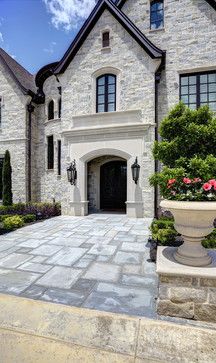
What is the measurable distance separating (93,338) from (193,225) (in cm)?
186

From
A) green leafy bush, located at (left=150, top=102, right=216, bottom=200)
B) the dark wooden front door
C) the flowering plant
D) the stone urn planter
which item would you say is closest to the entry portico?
the dark wooden front door

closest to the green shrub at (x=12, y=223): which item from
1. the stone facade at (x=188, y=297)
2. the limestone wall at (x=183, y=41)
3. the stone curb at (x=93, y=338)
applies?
the stone curb at (x=93, y=338)

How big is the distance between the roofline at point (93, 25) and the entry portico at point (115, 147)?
2.99 metres

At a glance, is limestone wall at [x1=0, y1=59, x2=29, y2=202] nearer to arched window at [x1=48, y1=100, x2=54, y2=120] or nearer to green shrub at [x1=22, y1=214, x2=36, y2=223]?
arched window at [x1=48, y1=100, x2=54, y2=120]

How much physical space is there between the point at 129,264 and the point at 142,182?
20.3 ft

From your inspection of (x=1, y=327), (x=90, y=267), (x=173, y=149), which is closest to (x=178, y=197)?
(x=173, y=149)

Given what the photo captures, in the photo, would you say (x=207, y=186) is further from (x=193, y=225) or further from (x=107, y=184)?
(x=107, y=184)

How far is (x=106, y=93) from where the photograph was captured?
37.9ft

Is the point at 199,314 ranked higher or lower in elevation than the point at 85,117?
lower

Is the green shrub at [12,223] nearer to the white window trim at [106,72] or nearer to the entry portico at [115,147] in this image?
the entry portico at [115,147]

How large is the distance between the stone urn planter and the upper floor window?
12521 millimetres

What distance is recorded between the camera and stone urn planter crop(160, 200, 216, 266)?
284cm

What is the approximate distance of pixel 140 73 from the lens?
10.8 m

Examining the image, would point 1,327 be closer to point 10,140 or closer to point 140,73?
point 140,73
